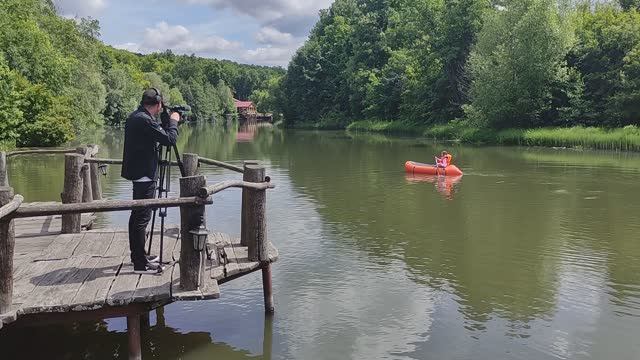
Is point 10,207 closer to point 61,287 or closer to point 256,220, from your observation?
point 61,287

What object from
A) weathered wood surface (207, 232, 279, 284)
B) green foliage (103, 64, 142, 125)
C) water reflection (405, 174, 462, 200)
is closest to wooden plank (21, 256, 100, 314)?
weathered wood surface (207, 232, 279, 284)

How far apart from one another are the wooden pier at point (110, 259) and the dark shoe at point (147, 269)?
0.24ft

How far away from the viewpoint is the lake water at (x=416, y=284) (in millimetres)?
7570

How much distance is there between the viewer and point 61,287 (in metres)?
6.31

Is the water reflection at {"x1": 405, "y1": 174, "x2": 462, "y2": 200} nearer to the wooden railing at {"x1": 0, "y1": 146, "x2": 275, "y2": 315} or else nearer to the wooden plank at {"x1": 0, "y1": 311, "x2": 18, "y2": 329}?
the wooden railing at {"x1": 0, "y1": 146, "x2": 275, "y2": 315}

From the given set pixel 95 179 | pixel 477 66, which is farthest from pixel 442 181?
pixel 477 66

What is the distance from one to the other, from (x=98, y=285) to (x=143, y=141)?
65.4 inches

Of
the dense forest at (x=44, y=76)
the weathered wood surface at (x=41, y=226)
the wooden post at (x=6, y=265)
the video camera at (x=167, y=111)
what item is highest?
the dense forest at (x=44, y=76)

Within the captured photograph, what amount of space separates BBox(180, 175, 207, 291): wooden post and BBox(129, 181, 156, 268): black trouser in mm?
811

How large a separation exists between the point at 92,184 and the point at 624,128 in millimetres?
36859

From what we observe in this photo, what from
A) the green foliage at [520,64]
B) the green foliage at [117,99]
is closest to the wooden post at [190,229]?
the green foliage at [520,64]

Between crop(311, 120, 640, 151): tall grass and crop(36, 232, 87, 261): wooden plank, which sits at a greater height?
crop(311, 120, 640, 151): tall grass

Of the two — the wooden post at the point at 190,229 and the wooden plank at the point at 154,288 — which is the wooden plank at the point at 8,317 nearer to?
the wooden plank at the point at 154,288

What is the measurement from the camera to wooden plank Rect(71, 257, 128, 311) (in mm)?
5844
